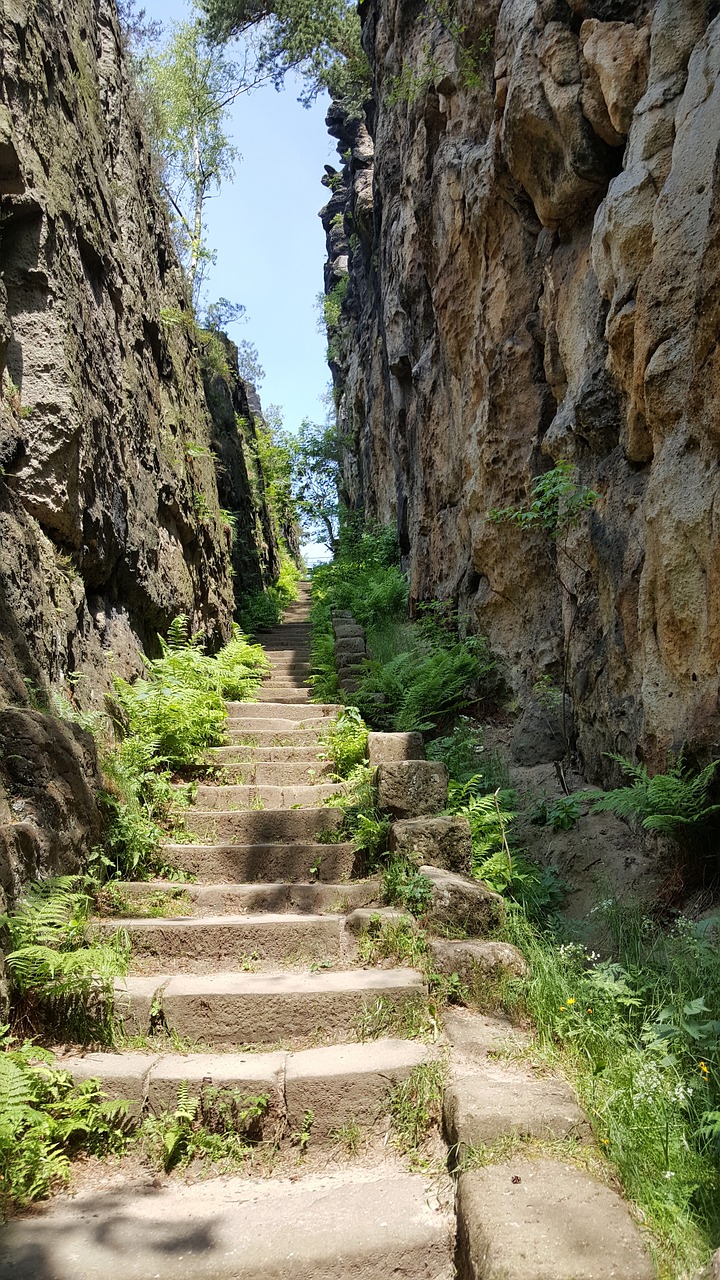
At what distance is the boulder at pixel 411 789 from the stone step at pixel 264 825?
1.71ft

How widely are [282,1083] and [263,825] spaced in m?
2.55

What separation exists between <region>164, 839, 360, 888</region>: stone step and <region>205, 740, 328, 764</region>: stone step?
1572 mm

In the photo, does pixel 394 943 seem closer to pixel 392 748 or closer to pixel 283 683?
pixel 392 748

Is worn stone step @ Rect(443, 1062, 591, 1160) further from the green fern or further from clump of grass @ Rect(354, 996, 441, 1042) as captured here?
the green fern

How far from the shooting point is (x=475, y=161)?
8359mm

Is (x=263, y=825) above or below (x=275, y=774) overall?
below

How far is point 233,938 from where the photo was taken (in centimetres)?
429

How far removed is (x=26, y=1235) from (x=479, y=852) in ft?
10.9

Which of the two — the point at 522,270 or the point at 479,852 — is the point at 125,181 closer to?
the point at 522,270

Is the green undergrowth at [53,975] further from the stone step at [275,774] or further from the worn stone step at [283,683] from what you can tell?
the worn stone step at [283,683]

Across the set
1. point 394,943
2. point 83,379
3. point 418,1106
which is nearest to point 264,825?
point 394,943

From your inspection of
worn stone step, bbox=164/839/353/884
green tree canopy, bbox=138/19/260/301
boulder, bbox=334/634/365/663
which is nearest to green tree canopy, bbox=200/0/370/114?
green tree canopy, bbox=138/19/260/301

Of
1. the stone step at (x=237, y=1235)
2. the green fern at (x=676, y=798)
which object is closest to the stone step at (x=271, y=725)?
the green fern at (x=676, y=798)

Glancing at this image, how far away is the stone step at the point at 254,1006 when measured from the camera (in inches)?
141
